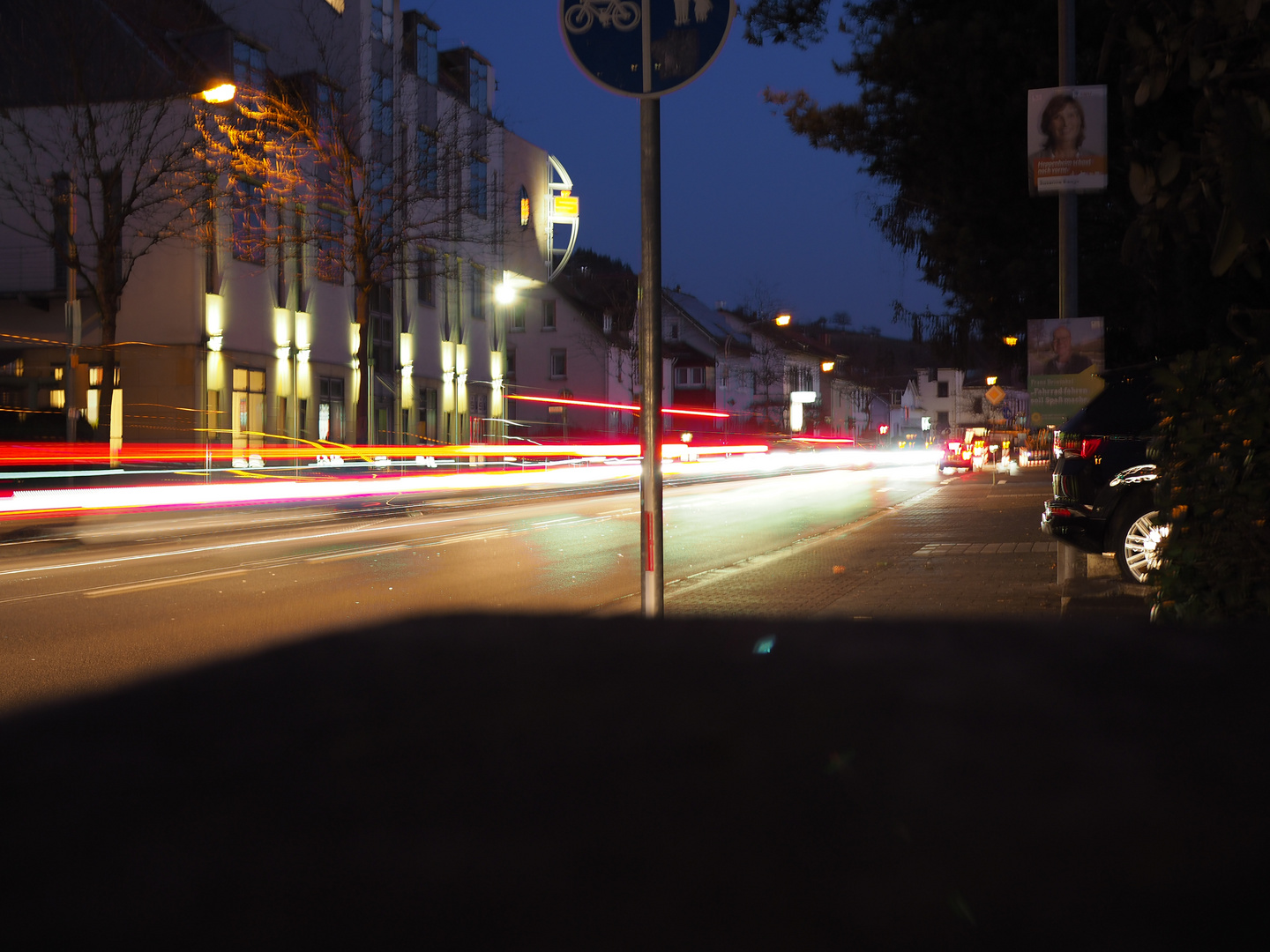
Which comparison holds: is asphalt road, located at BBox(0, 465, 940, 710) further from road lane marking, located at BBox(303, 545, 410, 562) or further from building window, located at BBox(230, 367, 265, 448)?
building window, located at BBox(230, 367, 265, 448)

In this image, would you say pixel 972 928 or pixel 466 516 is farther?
pixel 466 516

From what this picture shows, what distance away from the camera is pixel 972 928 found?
212 cm

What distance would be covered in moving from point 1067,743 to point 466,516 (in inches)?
773

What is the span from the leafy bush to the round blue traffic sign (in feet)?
8.98

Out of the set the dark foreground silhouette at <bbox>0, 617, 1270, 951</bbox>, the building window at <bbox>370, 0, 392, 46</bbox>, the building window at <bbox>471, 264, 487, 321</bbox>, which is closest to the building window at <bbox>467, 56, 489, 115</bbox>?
the building window at <bbox>370, 0, 392, 46</bbox>

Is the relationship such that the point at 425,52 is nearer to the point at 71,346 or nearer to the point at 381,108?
the point at 381,108

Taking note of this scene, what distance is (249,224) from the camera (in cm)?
3834

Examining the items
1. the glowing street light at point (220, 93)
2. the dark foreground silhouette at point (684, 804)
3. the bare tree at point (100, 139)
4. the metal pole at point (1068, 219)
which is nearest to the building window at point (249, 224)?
the bare tree at point (100, 139)

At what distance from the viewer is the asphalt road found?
786 cm

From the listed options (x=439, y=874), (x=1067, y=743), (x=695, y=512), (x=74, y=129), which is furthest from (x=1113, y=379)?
(x=74, y=129)

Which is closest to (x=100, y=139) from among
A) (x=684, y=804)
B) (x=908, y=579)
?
(x=908, y=579)

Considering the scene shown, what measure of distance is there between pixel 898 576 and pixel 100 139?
99.6 ft

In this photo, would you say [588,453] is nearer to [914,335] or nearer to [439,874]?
[914,335]

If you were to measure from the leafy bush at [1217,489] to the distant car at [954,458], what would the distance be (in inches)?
1694
